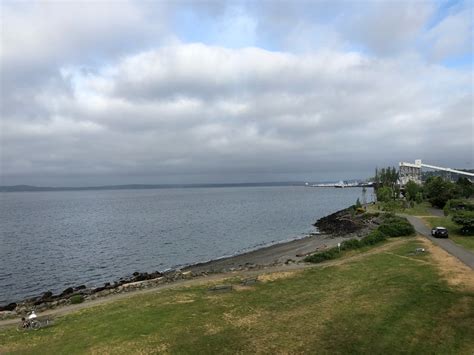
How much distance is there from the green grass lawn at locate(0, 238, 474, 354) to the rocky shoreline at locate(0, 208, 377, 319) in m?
8.28

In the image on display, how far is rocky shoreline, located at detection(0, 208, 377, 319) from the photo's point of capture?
3153 centimetres

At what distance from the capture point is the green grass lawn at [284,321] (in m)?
15.7

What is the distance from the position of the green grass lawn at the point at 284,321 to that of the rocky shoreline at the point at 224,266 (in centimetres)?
828

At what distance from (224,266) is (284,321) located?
27.4m

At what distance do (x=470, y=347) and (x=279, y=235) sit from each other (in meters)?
59.3

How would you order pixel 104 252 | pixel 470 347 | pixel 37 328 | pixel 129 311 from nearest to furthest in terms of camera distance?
pixel 470 347 < pixel 37 328 < pixel 129 311 < pixel 104 252

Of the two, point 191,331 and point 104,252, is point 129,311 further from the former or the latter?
point 104,252

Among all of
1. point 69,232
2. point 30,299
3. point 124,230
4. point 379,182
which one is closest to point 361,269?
point 30,299

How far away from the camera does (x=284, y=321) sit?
18547mm

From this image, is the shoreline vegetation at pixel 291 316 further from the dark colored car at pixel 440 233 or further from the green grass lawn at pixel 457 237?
the dark colored car at pixel 440 233

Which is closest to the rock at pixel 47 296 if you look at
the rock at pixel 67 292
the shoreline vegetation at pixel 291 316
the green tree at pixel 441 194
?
the rock at pixel 67 292

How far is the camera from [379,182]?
6132 inches

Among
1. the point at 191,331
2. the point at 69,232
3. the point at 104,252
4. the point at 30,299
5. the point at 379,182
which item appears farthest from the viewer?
the point at 379,182

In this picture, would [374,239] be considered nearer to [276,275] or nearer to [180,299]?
[276,275]
